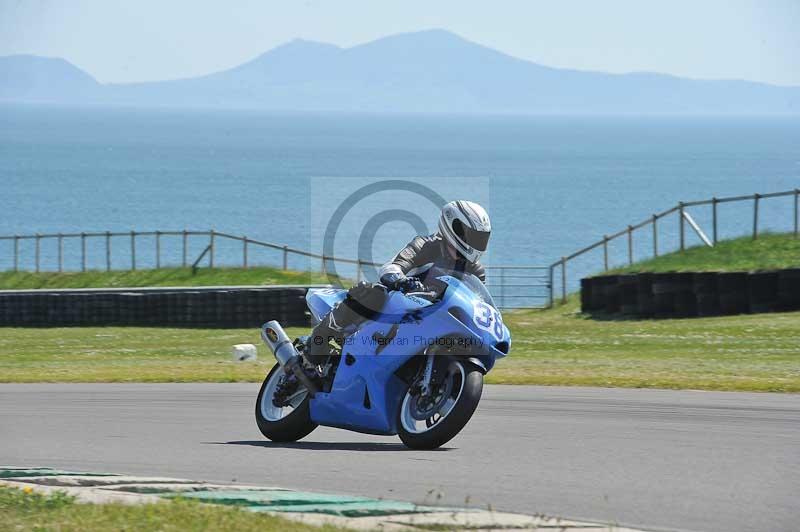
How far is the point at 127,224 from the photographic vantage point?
99000mm

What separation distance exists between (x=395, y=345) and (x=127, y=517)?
2.87 m

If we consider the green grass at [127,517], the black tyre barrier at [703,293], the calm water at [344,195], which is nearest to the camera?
the green grass at [127,517]

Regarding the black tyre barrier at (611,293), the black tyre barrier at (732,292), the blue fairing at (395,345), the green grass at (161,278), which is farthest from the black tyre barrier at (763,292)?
the blue fairing at (395,345)

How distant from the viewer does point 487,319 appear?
862 cm

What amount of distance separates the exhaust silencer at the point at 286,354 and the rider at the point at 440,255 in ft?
2.18

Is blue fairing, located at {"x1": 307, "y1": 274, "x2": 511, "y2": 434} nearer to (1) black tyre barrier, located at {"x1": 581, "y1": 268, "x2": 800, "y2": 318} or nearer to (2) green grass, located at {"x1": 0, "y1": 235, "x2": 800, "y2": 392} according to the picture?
(2) green grass, located at {"x1": 0, "y1": 235, "x2": 800, "y2": 392}

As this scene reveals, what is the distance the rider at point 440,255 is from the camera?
875cm

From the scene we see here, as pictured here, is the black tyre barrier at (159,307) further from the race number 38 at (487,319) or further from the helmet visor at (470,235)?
the race number 38 at (487,319)

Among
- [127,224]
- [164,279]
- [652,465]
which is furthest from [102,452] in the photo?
[127,224]

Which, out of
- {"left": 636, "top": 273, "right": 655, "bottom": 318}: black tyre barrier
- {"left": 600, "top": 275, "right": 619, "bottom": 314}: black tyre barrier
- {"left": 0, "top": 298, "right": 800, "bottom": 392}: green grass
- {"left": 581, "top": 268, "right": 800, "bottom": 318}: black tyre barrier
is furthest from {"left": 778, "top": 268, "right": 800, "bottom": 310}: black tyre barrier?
{"left": 600, "top": 275, "right": 619, "bottom": 314}: black tyre barrier

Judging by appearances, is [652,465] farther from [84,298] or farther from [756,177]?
[756,177]

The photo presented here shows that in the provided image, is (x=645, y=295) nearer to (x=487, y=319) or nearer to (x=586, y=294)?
(x=586, y=294)

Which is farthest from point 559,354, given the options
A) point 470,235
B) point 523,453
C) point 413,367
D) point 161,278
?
point 161,278

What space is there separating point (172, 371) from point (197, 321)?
28.0 feet
